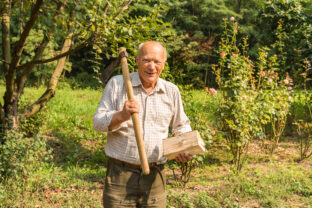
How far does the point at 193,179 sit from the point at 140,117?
3.11 m

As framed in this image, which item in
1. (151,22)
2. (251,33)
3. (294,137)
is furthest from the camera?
(251,33)

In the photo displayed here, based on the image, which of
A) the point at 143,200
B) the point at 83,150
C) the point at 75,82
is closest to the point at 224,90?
the point at 83,150

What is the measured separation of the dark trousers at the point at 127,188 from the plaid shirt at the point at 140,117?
9 cm

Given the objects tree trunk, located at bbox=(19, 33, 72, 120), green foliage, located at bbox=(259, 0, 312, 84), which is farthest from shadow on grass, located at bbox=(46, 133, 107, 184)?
green foliage, located at bbox=(259, 0, 312, 84)

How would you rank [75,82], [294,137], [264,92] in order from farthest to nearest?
[75,82]
[294,137]
[264,92]

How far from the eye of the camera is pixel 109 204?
2.07 m

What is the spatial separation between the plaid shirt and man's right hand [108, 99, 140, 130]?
0.18ft

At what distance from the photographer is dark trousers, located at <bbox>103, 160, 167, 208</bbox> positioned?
81.2 inches

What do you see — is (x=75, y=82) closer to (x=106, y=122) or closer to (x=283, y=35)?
(x=283, y=35)

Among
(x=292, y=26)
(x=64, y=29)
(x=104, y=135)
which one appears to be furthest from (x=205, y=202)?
(x=292, y=26)

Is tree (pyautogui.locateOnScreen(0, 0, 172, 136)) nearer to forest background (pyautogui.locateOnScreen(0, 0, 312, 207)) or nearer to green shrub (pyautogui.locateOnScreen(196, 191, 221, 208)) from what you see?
forest background (pyautogui.locateOnScreen(0, 0, 312, 207))

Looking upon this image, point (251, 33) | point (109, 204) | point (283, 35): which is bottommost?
point (109, 204)

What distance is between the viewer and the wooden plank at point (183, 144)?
2.04m

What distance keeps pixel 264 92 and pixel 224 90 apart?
833mm
